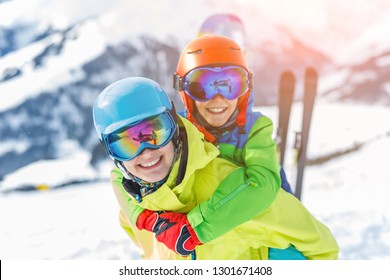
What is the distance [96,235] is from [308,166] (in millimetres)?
2207

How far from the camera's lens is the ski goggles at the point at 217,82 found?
100 inches

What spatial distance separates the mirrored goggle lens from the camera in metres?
2.55

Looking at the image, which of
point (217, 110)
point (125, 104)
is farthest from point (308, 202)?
point (125, 104)

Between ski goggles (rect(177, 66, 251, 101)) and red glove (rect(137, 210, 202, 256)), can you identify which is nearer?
red glove (rect(137, 210, 202, 256))

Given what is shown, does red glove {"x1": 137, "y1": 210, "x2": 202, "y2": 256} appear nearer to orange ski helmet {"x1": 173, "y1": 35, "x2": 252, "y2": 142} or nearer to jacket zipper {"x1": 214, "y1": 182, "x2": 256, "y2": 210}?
jacket zipper {"x1": 214, "y1": 182, "x2": 256, "y2": 210}

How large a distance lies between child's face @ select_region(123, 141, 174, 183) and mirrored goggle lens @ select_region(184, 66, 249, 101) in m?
0.68

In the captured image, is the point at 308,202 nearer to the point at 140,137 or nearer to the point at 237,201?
the point at 237,201

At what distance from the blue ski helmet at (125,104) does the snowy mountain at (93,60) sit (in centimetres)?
316

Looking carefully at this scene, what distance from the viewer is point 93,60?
5.37 meters

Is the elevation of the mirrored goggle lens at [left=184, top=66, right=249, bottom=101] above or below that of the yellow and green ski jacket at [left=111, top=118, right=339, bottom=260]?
above

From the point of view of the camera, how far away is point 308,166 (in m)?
4.93

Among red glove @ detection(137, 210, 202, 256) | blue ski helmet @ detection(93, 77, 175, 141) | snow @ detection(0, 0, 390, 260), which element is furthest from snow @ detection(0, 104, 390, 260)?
blue ski helmet @ detection(93, 77, 175, 141)

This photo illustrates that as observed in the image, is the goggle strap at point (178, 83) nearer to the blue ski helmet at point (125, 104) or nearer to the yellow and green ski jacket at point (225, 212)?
the yellow and green ski jacket at point (225, 212)

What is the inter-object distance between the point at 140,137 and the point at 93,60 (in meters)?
3.66
